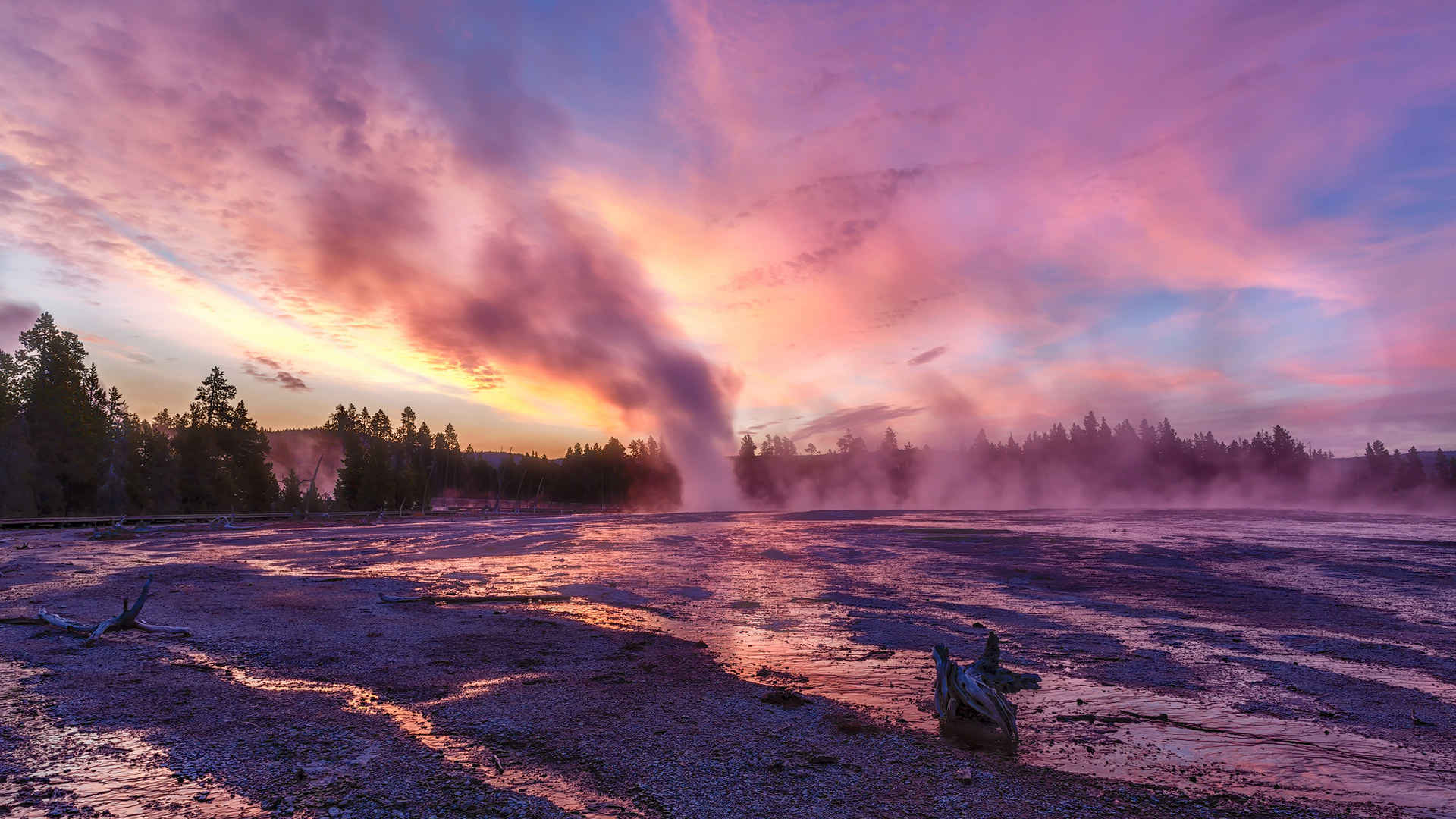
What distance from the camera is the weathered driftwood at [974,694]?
8.68 m

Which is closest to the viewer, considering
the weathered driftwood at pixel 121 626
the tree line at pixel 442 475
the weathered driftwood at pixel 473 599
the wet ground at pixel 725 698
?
the wet ground at pixel 725 698

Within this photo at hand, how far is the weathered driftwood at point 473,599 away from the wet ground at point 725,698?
0.64 meters

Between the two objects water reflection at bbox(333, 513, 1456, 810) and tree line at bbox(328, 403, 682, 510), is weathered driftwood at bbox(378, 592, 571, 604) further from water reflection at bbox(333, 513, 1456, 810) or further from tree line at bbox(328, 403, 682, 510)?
A: tree line at bbox(328, 403, 682, 510)

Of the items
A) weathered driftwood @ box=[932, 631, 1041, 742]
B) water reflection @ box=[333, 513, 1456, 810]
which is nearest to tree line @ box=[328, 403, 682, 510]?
water reflection @ box=[333, 513, 1456, 810]

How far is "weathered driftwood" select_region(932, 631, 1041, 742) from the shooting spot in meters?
8.68

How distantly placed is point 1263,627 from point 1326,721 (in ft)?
26.0

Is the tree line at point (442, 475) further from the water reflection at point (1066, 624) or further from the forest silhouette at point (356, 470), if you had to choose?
the water reflection at point (1066, 624)

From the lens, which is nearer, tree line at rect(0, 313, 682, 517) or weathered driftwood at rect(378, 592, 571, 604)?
weathered driftwood at rect(378, 592, 571, 604)

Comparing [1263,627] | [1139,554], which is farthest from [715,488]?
[1263,627]

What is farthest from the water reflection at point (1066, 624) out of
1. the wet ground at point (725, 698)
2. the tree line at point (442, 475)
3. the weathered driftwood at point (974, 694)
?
the tree line at point (442, 475)

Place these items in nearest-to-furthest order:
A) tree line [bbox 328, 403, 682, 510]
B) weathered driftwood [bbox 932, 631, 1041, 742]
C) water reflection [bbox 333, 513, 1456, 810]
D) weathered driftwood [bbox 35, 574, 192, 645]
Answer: water reflection [bbox 333, 513, 1456, 810] → weathered driftwood [bbox 932, 631, 1041, 742] → weathered driftwood [bbox 35, 574, 192, 645] → tree line [bbox 328, 403, 682, 510]

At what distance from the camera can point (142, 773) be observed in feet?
23.1

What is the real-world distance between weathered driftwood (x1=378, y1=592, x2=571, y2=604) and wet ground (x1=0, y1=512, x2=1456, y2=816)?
642 millimetres

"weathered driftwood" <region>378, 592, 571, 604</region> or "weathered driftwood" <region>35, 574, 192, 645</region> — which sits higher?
"weathered driftwood" <region>35, 574, 192, 645</region>
